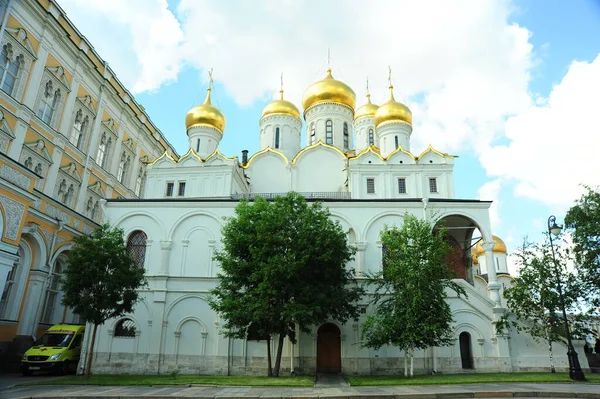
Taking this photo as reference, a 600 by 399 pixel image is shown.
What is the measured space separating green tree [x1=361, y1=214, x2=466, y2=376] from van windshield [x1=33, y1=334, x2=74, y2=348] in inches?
554

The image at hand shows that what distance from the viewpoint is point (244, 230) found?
18.2 metres

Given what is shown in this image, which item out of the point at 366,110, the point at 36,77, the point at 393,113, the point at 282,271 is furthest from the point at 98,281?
the point at 366,110

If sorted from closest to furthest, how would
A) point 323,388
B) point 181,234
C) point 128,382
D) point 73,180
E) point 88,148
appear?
point 323,388 → point 128,382 → point 181,234 → point 73,180 → point 88,148

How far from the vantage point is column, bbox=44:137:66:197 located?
25.4 m

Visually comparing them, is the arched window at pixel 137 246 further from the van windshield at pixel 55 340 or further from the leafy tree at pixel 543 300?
the leafy tree at pixel 543 300

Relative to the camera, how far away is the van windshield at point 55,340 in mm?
19389

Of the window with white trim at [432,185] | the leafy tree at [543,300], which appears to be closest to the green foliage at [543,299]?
the leafy tree at [543,300]

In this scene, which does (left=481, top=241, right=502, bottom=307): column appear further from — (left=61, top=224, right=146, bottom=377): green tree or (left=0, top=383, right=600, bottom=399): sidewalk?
(left=61, top=224, right=146, bottom=377): green tree

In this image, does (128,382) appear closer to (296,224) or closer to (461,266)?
(296,224)

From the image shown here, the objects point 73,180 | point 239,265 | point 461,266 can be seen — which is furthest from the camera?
point 73,180

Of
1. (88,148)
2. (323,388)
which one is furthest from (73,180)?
(323,388)

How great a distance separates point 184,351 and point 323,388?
878cm

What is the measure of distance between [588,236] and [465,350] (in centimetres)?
857

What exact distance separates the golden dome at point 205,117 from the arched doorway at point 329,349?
18.7m
